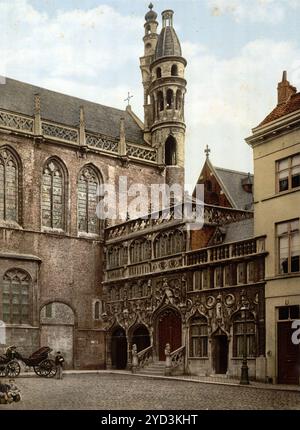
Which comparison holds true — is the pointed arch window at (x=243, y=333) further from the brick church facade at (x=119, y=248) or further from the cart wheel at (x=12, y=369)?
the cart wheel at (x=12, y=369)

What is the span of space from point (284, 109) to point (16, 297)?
1840 centimetres

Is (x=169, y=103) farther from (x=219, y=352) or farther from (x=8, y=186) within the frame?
(x=219, y=352)

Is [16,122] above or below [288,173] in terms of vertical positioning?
above

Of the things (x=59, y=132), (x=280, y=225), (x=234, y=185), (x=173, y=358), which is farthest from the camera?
(x=234, y=185)

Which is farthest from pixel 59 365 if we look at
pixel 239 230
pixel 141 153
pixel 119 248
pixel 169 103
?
pixel 169 103

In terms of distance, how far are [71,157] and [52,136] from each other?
1.75 metres

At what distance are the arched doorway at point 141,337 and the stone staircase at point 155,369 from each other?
7.66 feet

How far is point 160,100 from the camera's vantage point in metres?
45.7

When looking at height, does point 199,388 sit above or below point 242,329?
below

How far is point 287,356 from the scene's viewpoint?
83.1 feet

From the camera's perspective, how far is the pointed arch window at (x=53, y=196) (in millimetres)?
38969

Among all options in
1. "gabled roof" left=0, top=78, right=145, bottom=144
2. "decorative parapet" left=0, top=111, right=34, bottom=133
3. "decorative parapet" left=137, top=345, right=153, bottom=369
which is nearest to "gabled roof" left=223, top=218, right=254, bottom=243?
"decorative parapet" left=137, top=345, right=153, bottom=369
